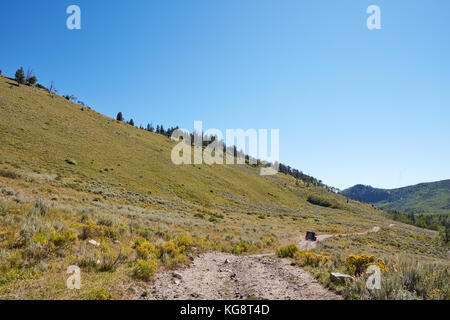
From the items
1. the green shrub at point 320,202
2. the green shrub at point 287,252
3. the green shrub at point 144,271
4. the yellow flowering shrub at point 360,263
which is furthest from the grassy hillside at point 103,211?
the green shrub at point 320,202

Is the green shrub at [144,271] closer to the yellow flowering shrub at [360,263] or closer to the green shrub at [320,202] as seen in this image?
the yellow flowering shrub at [360,263]

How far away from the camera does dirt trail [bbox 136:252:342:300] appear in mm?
6816

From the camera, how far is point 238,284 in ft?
26.9

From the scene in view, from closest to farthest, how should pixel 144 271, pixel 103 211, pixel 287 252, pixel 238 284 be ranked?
pixel 144 271
pixel 238 284
pixel 287 252
pixel 103 211

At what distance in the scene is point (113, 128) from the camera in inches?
2650

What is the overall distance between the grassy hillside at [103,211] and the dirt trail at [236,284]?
2.49ft

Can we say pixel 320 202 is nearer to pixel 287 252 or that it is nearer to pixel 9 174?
pixel 287 252

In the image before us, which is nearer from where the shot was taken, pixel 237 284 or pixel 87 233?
pixel 237 284

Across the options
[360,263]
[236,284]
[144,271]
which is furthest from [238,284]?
[360,263]

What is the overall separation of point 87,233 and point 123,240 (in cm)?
183

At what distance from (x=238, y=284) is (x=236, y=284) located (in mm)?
78

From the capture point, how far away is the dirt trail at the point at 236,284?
679cm
